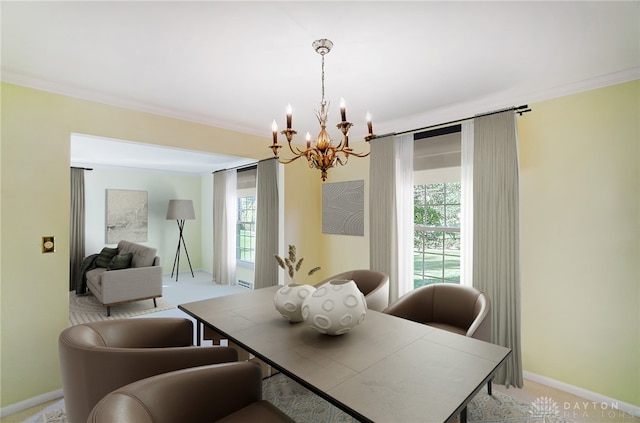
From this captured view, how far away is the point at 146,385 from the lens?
Answer: 1.14 m

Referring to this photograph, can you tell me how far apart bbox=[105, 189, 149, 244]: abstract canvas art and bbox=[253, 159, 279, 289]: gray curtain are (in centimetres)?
355

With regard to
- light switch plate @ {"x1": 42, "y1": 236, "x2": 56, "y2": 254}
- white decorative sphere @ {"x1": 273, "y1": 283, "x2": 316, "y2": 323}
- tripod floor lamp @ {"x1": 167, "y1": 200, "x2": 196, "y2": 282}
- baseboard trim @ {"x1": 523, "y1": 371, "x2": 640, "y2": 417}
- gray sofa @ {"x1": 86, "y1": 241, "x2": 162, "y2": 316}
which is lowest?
baseboard trim @ {"x1": 523, "y1": 371, "x2": 640, "y2": 417}

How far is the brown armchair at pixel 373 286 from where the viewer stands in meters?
2.68

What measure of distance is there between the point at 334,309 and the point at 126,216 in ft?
20.0

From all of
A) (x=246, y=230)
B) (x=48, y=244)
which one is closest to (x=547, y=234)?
(x=48, y=244)

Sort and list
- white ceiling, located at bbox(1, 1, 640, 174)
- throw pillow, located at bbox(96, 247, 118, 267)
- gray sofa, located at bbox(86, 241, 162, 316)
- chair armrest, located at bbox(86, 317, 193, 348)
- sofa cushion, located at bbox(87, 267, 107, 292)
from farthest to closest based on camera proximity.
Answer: throw pillow, located at bbox(96, 247, 118, 267) < sofa cushion, located at bbox(87, 267, 107, 292) < gray sofa, located at bbox(86, 241, 162, 316) < chair armrest, located at bbox(86, 317, 193, 348) < white ceiling, located at bbox(1, 1, 640, 174)

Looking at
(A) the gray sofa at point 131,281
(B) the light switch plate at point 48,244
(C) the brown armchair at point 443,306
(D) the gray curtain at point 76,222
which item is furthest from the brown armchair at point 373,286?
(D) the gray curtain at point 76,222

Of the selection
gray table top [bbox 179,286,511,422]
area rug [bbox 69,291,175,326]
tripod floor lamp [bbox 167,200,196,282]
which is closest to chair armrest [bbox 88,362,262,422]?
gray table top [bbox 179,286,511,422]

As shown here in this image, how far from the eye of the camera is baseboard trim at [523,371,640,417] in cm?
213

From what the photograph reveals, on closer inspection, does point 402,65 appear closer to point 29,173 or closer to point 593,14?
point 593,14

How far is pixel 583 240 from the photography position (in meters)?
2.30

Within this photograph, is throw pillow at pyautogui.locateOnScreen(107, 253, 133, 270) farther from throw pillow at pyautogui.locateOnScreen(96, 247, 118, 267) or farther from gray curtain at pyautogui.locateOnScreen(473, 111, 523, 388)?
gray curtain at pyautogui.locateOnScreen(473, 111, 523, 388)

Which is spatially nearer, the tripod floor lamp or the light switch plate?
the light switch plate

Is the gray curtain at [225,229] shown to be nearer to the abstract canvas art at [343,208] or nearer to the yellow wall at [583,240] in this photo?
the abstract canvas art at [343,208]
